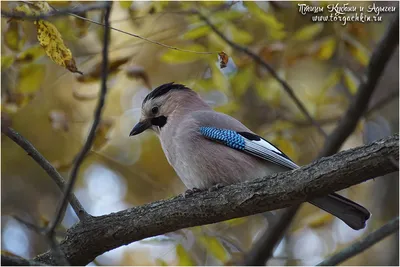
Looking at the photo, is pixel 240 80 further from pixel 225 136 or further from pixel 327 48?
pixel 225 136

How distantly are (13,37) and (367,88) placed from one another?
9.12 feet

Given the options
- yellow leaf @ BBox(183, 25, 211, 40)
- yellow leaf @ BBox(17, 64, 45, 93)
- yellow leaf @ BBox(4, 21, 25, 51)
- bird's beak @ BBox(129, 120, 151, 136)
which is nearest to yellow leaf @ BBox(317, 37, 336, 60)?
yellow leaf @ BBox(183, 25, 211, 40)

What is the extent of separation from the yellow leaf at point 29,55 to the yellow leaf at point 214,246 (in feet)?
6.00

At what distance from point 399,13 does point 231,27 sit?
1.35m

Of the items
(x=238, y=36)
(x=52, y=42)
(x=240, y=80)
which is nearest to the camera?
(x=52, y=42)

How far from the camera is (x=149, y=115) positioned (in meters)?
5.06

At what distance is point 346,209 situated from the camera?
3910 mm

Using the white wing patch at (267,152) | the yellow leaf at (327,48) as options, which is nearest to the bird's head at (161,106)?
the white wing patch at (267,152)

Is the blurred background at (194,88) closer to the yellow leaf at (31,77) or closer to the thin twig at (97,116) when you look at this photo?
the yellow leaf at (31,77)

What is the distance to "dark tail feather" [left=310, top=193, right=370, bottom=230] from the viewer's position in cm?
384

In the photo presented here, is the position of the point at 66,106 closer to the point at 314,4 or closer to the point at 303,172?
the point at 314,4

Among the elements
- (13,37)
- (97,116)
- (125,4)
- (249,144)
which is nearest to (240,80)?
(249,144)

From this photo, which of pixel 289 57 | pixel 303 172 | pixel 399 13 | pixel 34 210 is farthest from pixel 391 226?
pixel 34 210

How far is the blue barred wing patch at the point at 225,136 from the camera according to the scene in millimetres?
4484
